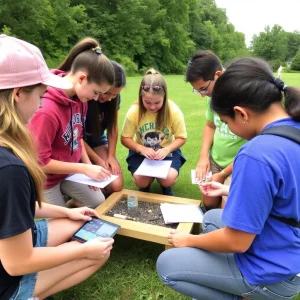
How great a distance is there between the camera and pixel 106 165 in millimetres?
3266

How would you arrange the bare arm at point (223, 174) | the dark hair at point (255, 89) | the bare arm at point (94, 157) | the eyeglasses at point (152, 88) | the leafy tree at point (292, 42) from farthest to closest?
1. the leafy tree at point (292, 42)
2. the bare arm at point (94, 157)
3. the eyeglasses at point (152, 88)
4. the bare arm at point (223, 174)
5. the dark hair at point (255, 89)

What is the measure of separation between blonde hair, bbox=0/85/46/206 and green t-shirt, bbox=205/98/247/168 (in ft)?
6.40

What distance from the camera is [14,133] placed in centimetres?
127

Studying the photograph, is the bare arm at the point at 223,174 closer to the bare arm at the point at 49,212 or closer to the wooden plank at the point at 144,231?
the wooden plank at the point at 144,231

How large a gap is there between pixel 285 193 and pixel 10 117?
1.18 m

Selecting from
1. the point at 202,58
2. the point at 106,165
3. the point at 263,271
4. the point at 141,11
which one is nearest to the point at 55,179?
the point at 106,165

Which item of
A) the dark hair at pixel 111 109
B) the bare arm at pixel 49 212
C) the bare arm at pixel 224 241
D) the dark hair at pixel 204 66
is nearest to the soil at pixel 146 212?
the bare arm at pixel 49 212

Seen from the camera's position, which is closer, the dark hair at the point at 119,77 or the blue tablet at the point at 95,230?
the blue tablet at the point at 95,230

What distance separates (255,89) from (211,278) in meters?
0.96

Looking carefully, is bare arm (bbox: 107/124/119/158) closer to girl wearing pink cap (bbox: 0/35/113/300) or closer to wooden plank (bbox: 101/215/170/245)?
wooden plank (bbox: 101/215/170/245)

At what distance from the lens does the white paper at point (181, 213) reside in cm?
226

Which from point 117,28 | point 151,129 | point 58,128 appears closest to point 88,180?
point 58,128

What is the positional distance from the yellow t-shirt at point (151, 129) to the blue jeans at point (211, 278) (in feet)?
5.68

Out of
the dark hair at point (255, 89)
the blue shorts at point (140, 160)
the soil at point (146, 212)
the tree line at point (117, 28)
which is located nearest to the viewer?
the dark hair at point (255, 89)
